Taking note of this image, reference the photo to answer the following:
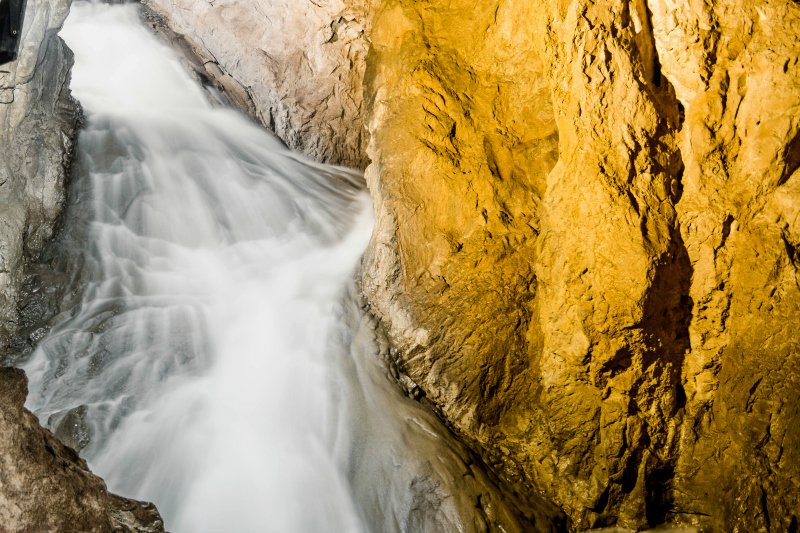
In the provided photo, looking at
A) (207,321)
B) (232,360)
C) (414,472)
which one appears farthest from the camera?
(207,321)

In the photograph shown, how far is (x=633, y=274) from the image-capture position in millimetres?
3273

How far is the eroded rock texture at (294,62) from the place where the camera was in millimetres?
6473

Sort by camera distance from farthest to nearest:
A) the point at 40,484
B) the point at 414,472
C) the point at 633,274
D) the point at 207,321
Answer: the point at 207,321 < the point at 414,472 < the point at 633,274 < the point at 40,484

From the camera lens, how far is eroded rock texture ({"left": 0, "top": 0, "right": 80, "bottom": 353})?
4133 mm

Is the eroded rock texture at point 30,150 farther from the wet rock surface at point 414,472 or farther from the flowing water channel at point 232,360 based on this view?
the wet rock surface at point 414,472

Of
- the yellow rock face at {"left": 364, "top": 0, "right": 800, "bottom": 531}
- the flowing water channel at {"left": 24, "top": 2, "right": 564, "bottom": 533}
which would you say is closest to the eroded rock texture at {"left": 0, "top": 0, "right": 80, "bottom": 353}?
the flowing water channel at {"left": 24, "top": 2, "right": 564, "bottom": 533}

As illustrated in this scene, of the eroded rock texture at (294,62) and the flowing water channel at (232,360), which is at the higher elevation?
the eroded rock texture at (294,62)

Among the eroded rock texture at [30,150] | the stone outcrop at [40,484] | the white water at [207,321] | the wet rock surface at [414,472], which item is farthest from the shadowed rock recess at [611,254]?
the eroded rock texture at [30,150]

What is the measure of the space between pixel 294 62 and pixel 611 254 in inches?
212

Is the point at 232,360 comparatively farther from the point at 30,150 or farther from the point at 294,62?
the point at 294,62

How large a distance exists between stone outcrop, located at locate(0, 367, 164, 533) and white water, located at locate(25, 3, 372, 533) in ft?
3.55

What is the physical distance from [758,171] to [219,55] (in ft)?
24.4

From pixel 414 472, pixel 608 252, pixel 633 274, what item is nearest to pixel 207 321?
pixel 414 472

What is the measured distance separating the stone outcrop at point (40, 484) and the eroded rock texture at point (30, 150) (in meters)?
2.21
